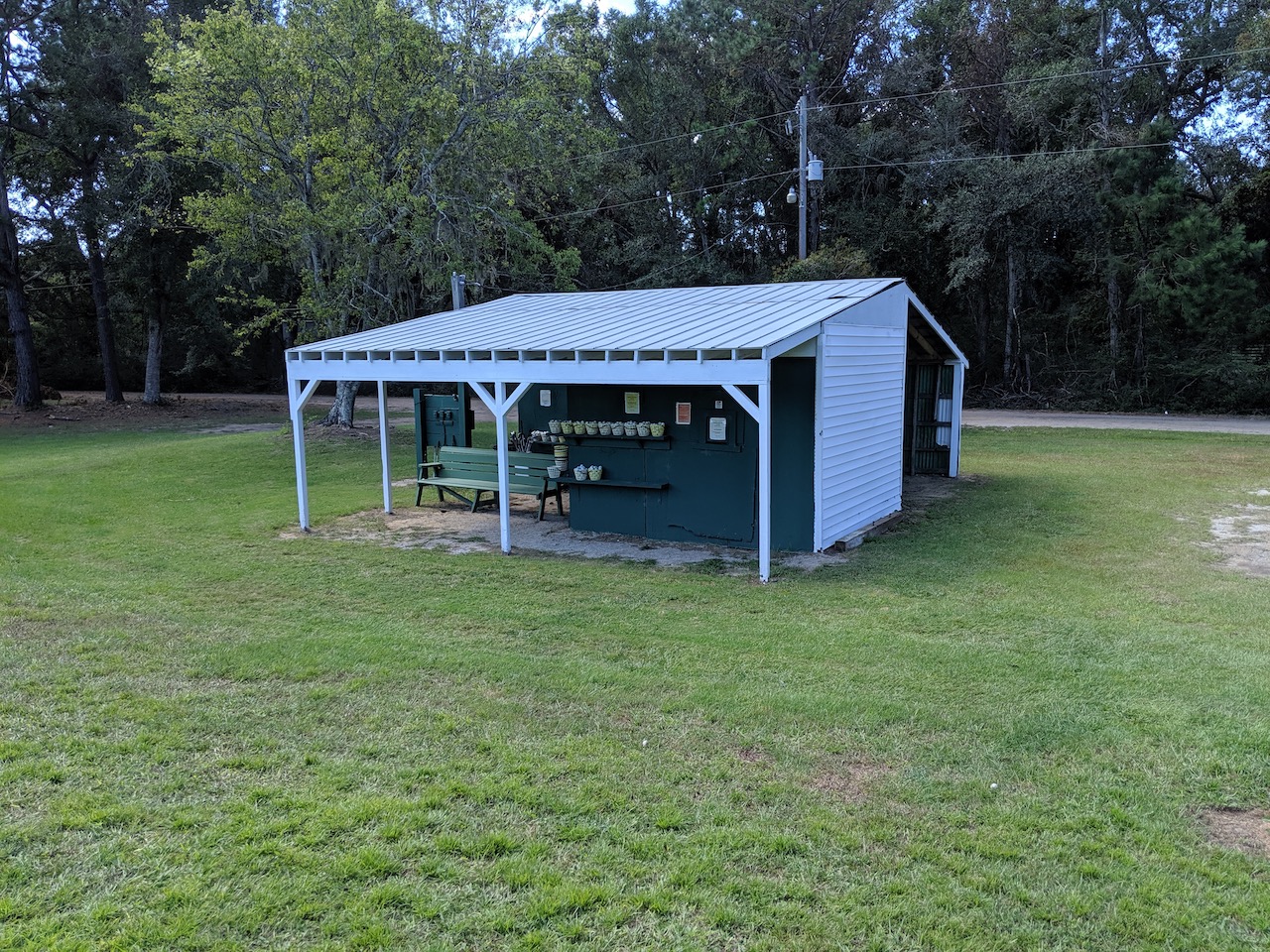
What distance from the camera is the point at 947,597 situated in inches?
281

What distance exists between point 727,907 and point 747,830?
0.50 metres

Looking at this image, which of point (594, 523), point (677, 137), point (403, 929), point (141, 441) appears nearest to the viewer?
point (403, 929)

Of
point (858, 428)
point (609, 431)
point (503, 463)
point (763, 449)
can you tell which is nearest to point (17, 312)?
point (503, 463)

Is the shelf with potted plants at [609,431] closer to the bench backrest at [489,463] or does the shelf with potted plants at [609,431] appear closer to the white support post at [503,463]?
the bench backrest at [489,463]

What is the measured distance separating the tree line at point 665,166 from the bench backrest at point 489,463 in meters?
7.53

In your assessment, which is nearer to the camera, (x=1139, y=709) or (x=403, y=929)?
(x=403, y=929)

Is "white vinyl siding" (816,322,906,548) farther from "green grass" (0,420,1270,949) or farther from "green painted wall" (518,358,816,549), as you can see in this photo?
"green grass" (0,420,1270,949)

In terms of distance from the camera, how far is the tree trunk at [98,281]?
24234mm

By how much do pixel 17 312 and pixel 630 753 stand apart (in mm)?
27211

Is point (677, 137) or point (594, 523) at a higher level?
point (677, 137)

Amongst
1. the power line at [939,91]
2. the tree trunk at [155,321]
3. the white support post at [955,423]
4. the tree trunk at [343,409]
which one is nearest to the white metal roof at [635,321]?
the white support post at [955,423]

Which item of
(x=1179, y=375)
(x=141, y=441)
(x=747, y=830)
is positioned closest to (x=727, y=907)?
(x=747, y=830)

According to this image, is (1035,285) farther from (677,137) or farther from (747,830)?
(747,830)

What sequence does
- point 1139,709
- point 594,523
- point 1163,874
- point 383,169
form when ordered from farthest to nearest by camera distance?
point 383,169, point 594,523, point 1139,709, point 1163,874
